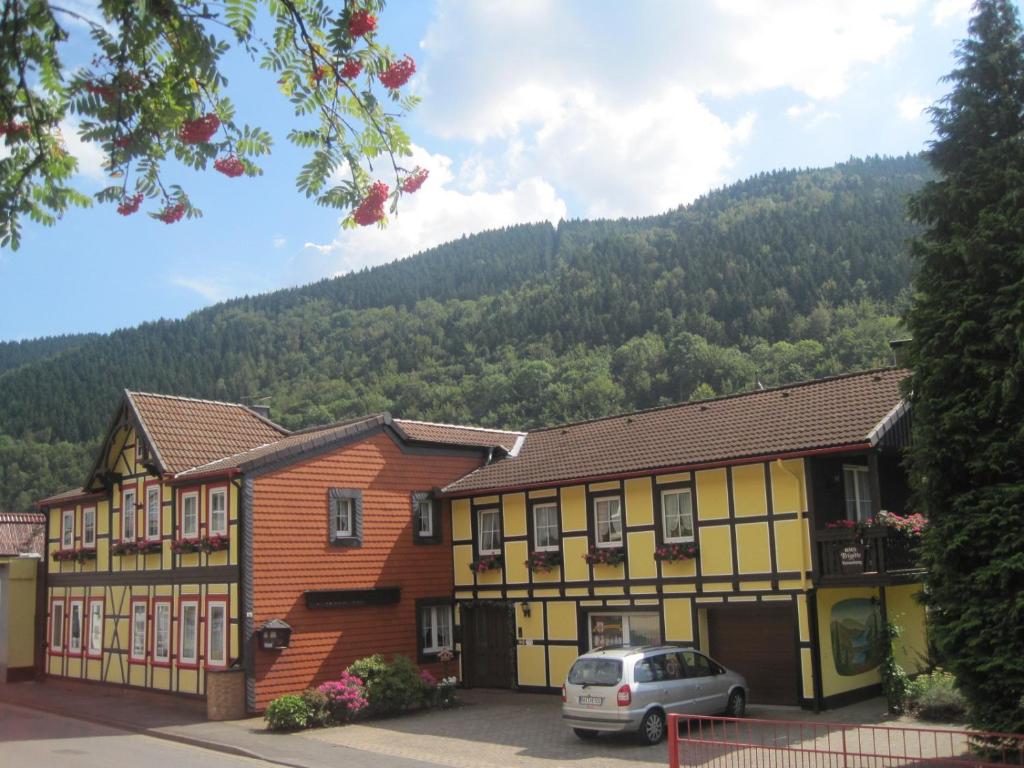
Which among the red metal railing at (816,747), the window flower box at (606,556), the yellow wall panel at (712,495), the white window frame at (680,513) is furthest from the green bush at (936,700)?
the window flower box at (606,556)

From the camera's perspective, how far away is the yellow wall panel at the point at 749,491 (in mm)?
20047

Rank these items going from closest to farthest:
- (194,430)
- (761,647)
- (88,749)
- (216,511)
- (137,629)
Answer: (88,749)
(761,647)
(216,511)
(137,629)
(194,430)

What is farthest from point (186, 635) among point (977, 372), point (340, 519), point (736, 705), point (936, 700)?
point (977, 372)

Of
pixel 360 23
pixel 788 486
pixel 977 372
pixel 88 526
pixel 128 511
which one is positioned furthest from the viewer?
pixel 88 526

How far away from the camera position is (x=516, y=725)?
19656 mm

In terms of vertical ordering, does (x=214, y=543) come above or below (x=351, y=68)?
below

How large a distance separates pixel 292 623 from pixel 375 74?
18478mm

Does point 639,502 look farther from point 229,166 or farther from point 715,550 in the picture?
point 229,166

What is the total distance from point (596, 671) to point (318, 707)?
248 inches

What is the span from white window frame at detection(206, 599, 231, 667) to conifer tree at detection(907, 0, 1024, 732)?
1560 cm

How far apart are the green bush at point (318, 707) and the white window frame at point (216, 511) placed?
4573 mm

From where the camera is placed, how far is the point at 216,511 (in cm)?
2345

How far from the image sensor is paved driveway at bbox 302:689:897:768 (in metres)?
16.3

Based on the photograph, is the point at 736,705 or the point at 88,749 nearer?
the point at 88,749
